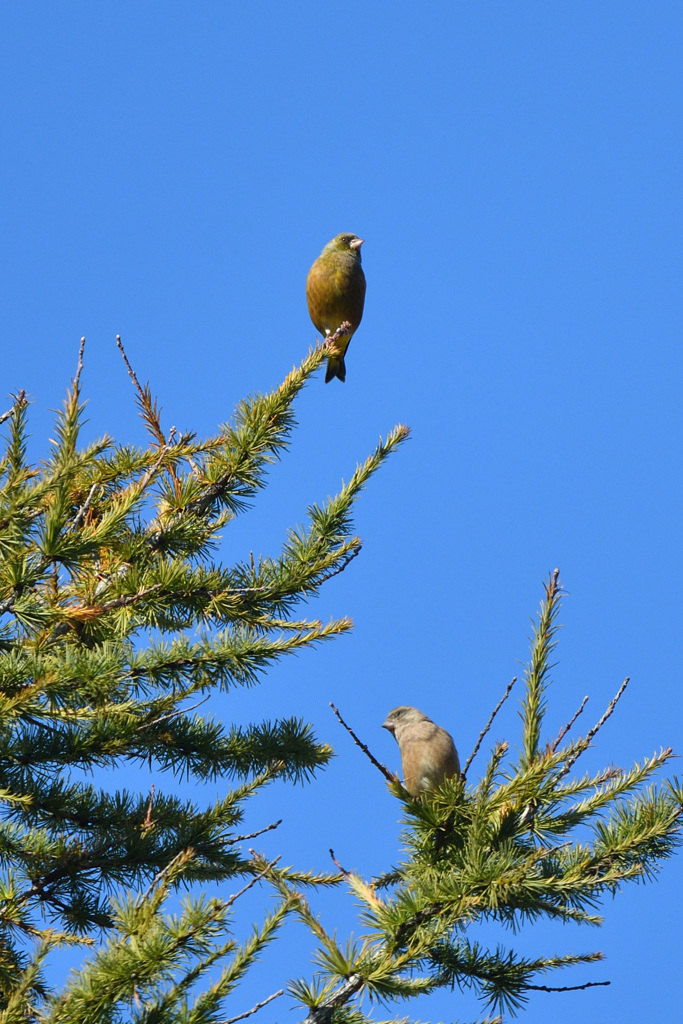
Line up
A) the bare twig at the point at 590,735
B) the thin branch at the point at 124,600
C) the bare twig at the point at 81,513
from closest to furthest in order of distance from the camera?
the bare twig at the point at 590,735 → the thin branch at the point at 124,600 → the bare twig at the point at 81,513

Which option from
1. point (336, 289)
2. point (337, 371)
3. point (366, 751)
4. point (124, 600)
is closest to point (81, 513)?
point (124, 600)

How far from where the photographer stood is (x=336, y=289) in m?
7.98

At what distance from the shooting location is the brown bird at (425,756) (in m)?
4.27

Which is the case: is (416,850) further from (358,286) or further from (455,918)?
(358,286)

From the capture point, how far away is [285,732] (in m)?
4.45

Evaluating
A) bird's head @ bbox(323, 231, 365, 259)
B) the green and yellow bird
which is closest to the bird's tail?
the green and yellow bird

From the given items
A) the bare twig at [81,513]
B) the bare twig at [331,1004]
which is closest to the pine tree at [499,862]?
the bare twig at [331,1004]

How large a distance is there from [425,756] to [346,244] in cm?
511

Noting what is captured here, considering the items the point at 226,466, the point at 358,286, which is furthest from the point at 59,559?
the point at 358,286

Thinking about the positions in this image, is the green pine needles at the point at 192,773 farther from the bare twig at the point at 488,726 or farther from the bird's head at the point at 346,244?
the bird's head at the point at 346,244

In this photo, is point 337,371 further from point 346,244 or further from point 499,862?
point 499,862

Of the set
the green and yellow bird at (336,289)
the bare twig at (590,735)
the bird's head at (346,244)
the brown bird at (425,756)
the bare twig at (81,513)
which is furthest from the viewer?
the bird's head at (346,244)

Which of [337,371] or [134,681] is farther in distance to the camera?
[337,371]

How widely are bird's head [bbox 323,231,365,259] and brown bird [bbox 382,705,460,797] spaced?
4.79 metres
